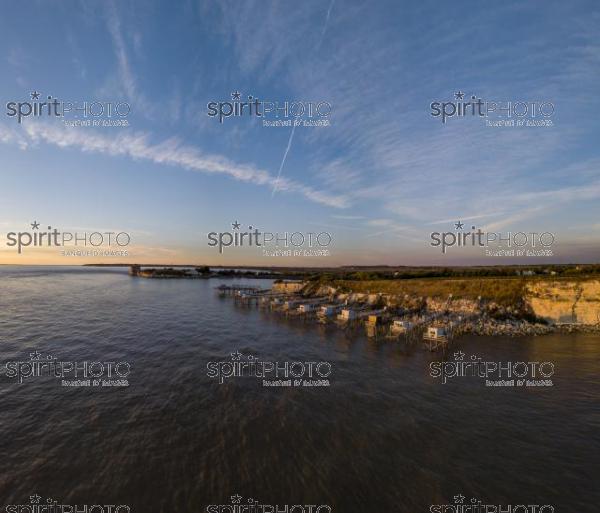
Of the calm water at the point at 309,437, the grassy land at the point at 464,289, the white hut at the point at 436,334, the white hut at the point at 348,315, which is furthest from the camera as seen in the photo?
the grassy land at the point at 464,289

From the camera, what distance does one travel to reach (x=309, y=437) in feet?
54.3

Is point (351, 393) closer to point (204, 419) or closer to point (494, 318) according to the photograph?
point (204, 419)

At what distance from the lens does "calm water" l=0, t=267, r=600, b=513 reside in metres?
Result: 12.7

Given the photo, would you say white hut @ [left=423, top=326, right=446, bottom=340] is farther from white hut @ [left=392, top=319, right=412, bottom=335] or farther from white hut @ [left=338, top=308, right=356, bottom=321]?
white hut @ [left=338, top=308, right=356, bottom=321]

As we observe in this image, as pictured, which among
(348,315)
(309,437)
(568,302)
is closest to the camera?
(309,437)

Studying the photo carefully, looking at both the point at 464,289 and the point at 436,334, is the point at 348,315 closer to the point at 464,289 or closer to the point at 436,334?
the point at 436,334

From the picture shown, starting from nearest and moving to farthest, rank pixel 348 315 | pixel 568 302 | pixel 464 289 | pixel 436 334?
pixel 436 334 < pixel 568 302 < pixel 348 315 < pixel 464 289

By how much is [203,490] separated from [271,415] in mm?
6731

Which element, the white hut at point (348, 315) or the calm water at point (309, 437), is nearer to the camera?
the calm water at point (309, 437)

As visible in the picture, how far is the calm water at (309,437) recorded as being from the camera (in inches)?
501

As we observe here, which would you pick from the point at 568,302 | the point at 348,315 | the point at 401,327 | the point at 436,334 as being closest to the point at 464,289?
the point at 568,302

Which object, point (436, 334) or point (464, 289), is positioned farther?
point (464, 289)

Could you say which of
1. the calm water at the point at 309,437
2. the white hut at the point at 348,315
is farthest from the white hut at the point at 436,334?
the white hut at the point at 348,315

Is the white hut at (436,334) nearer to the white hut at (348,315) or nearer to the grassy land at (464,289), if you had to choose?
the white hut at (348,315)
